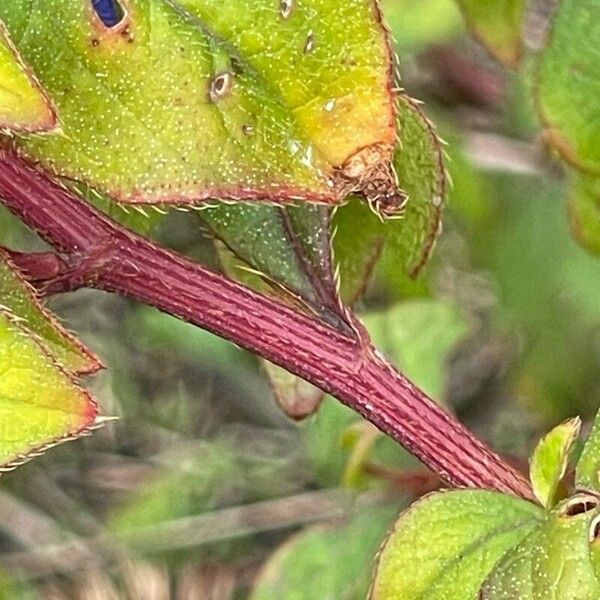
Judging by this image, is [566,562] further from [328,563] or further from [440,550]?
[328,563]

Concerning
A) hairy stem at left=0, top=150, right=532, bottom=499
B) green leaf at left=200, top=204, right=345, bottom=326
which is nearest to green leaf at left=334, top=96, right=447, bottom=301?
green leaf at left=200, top=204, right=345, bottom=326

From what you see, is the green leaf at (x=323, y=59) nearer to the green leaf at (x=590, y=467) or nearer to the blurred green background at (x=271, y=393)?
the green leaf at (x=590, y=467)

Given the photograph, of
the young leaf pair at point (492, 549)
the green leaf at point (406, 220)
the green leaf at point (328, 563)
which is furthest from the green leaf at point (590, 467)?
the green leaf at point (328, 563)

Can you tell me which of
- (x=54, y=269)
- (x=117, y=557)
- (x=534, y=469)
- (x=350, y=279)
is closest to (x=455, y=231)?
(x=117, y=557)

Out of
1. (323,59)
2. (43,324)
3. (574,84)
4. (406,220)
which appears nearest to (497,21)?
(574,84)

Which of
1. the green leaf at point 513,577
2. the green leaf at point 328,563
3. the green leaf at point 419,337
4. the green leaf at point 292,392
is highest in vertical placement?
the green leaf at point 419,337

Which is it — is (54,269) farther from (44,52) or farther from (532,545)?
(532,545)
